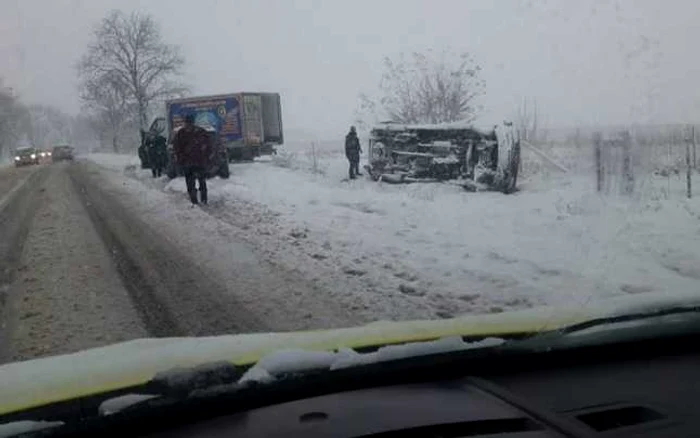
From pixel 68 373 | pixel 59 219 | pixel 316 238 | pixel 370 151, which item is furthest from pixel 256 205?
pixel 68 373

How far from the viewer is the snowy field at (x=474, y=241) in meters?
6.57

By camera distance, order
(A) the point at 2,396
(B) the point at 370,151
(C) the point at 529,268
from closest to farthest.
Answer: (A) the point at 2,396 < (C) the point at 529,268 < (B) the point at 370,151

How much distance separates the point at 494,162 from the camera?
1557cm

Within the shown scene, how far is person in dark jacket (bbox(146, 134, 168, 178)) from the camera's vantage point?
2322 cm

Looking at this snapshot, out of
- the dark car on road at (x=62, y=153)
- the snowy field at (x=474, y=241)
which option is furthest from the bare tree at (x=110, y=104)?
the snowy field at (x=474, y=241)

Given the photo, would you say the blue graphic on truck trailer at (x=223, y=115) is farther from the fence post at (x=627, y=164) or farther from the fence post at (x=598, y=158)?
the fence post at (x=627, y=164)

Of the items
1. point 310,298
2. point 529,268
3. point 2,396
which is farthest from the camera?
point 529,268

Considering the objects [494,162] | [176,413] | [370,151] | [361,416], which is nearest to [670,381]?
[361,416]

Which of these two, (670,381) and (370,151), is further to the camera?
(370,151)

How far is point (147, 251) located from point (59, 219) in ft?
15.2

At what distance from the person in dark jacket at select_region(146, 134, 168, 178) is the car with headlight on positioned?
26.6 meters

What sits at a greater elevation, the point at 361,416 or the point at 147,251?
the point at 361,416

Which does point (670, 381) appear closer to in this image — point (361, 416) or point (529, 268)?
point (361, 416)

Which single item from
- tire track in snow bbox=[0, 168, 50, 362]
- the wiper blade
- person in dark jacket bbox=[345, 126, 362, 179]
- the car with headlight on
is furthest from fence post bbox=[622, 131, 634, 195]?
the car with headlight on
